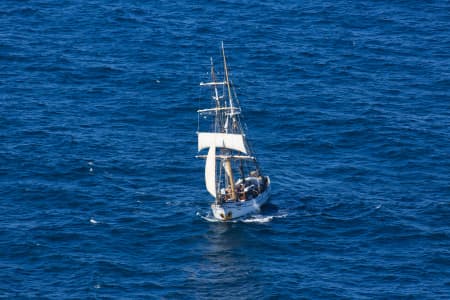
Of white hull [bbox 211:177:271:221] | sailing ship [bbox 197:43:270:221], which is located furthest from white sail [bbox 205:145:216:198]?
white hull [bbox 211:177:271:221]

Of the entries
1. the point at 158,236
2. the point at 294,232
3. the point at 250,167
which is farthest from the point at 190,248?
the point at 250,167

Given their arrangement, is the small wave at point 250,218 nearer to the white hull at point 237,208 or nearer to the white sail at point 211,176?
the white hull at point 237,208

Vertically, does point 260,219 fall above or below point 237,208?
below

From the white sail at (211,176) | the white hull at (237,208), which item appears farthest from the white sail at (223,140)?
the white hull at (237,208)

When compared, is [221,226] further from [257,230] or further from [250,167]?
[250,167]

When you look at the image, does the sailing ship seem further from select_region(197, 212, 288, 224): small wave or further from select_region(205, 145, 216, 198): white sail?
select_region(197, 212, 288, 224): small wave

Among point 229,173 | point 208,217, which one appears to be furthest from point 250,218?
point 229,173

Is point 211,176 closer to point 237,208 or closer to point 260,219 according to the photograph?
point 237,208
